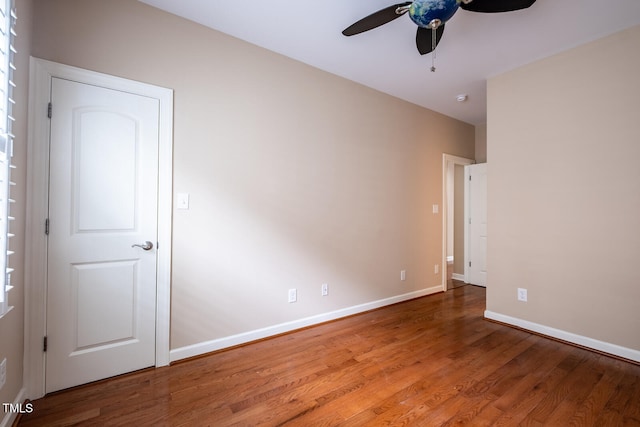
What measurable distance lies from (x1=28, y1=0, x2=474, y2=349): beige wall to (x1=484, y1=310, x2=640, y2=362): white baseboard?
1.16 meters

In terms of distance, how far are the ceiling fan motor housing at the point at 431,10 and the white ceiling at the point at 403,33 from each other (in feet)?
1.69

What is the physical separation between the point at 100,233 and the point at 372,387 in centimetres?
211

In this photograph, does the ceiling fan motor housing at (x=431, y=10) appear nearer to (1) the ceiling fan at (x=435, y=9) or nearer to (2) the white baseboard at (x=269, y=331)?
(1) the ceiling fan at (x=435, y=9)

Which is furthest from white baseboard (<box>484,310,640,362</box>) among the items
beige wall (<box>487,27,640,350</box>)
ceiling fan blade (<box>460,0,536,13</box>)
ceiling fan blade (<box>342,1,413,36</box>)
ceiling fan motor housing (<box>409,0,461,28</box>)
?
ceiling fan blade (<box>342,1,413,36</box>)

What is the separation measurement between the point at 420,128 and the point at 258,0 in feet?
8.76

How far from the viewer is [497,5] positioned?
165 centimetres

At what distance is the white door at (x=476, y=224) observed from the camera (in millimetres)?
4395

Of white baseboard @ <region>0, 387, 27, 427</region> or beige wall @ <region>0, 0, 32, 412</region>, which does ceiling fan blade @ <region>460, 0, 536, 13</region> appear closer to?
beige wall @ <region>0, 0, 32, 412</region>

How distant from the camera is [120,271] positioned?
200 centimetres

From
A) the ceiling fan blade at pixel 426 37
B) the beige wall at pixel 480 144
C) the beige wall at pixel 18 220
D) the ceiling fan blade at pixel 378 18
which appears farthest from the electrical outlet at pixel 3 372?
the beige wall at pixel 480 144

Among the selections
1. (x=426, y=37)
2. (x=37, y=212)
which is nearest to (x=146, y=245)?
(x=37, y=212)

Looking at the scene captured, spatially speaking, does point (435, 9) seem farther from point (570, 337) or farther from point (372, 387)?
point (570, 337)

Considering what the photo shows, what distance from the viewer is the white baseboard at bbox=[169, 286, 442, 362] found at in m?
2.23

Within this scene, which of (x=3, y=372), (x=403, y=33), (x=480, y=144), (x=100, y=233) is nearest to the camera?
(x=3, y=372)
